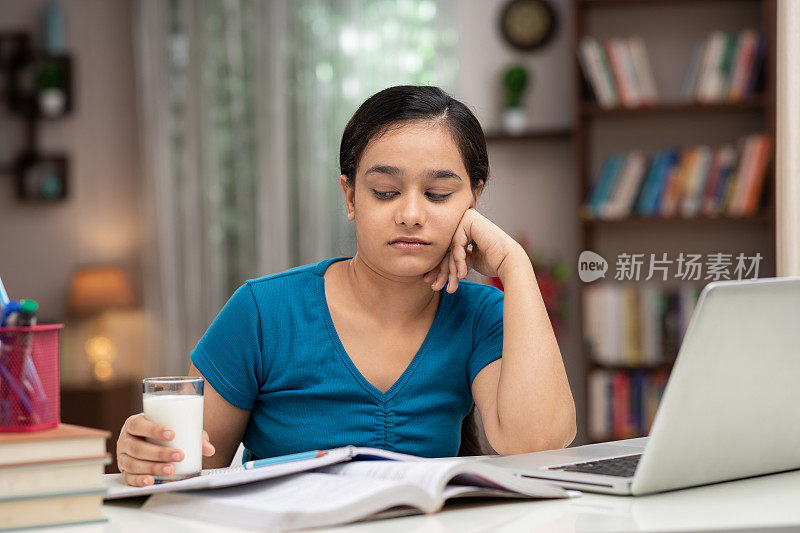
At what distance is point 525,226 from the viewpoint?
4.02 m

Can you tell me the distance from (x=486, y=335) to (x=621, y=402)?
2243 millimetres

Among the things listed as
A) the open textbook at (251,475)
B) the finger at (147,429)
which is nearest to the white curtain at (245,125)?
the finger at (147,429)

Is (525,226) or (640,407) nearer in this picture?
(640,407)

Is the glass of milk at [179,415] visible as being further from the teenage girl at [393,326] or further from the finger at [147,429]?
the teenage girl at [393,326]

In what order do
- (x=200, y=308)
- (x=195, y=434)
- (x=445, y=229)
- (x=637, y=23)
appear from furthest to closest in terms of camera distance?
(x=200, y=308) → (x=637, y=23) → (x=445, y=229) → (x=195, y=434)

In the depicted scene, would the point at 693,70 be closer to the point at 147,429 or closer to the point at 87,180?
the point at 87,180

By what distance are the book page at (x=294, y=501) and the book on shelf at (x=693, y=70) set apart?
9.91 ft

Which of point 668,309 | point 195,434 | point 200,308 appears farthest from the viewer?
point 200,308

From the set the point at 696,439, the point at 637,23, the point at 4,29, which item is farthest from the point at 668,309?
the point at 4,29

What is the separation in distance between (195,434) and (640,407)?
2803mm

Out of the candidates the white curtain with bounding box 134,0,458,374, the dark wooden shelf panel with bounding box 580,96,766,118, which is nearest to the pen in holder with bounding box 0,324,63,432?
the dark wooden shelf panel with bounding box 580,96,766,118

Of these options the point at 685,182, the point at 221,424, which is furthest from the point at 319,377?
the point at 685,182

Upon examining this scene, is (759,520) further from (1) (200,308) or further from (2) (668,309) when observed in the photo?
(1) (200,308)

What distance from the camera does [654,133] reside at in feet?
12.6
